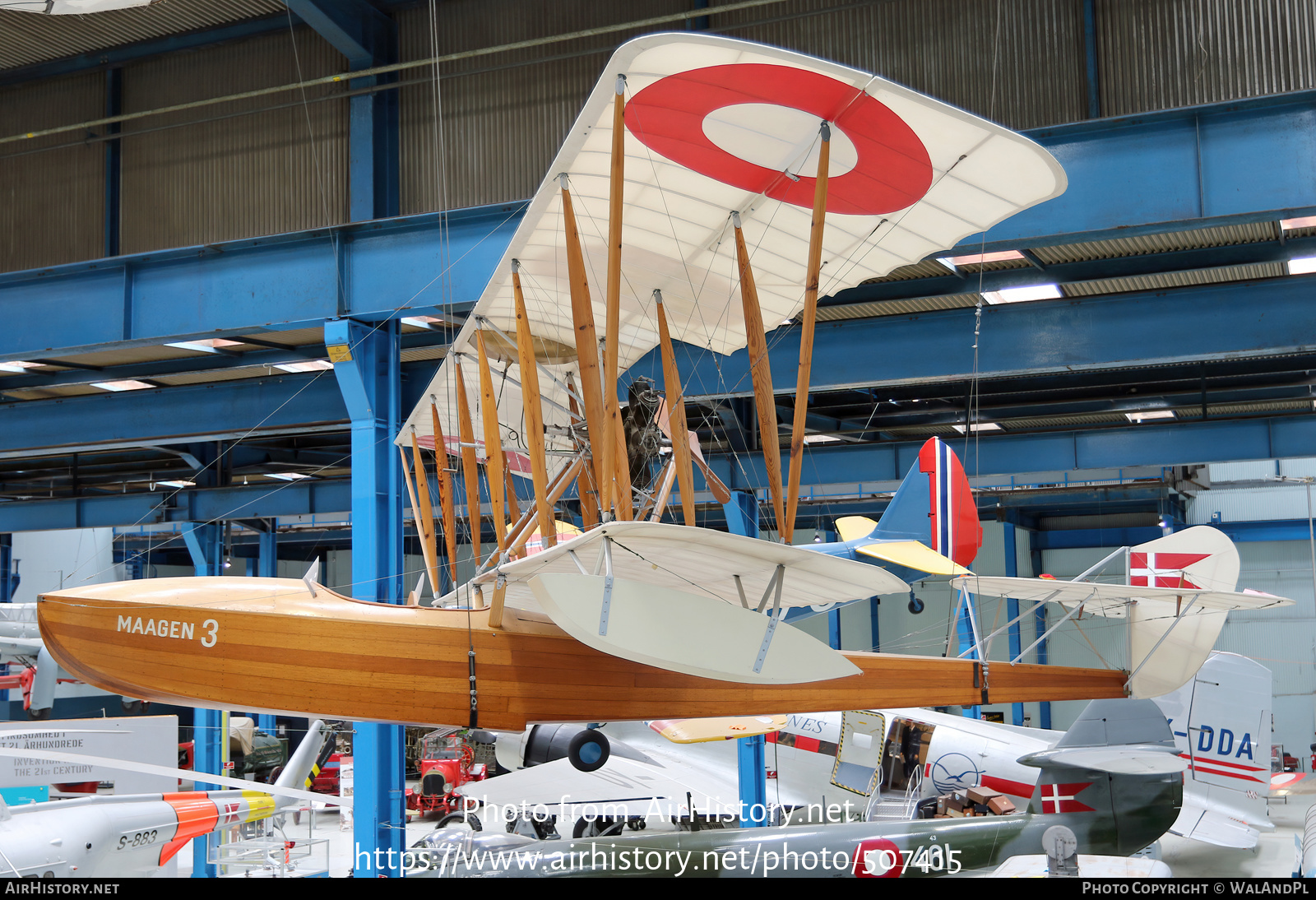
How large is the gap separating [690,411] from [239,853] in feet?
31.8

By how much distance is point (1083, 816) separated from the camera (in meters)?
11.2

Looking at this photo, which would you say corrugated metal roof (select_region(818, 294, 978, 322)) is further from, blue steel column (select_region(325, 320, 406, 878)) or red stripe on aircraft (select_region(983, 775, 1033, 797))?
red stripe on aircraft (select_region(983, 775, 1033, 797))

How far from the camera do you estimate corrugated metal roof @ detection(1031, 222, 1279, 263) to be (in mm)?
8516

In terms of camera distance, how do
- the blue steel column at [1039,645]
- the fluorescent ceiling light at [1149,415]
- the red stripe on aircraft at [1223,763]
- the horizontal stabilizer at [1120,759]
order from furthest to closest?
the blue steel column at [1039,645], the fluorescent ceiling light at [1149,415], the red stripe on aircraft at [1223,763], the horizontal stabilizer at [1120,759]

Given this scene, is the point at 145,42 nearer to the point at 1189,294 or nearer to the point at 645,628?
the point at 645,628

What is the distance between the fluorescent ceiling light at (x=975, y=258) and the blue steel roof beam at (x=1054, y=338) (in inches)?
38.5

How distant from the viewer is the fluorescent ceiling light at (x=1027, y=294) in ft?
31.0

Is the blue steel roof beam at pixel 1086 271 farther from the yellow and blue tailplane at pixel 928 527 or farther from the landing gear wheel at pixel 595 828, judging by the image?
the landing gear wheel at pixel 595 828

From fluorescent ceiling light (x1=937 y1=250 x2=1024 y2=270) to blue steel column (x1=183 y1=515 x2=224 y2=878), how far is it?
9.84 metres

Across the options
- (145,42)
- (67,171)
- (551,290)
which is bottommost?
(551,290)

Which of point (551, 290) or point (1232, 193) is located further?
point (1232, 193)

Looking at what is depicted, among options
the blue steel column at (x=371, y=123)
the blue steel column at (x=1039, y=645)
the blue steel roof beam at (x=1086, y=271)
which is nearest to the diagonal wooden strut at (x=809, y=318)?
the blue steel roof beam at (x=1086, y=271)

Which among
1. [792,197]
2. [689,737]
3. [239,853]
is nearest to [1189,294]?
[792,197]

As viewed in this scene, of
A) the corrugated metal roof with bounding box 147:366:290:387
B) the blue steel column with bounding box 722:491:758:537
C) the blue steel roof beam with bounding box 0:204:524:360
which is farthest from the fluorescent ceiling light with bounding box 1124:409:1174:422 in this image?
the corrugated metal roof with bounding box 147:366:290:387
